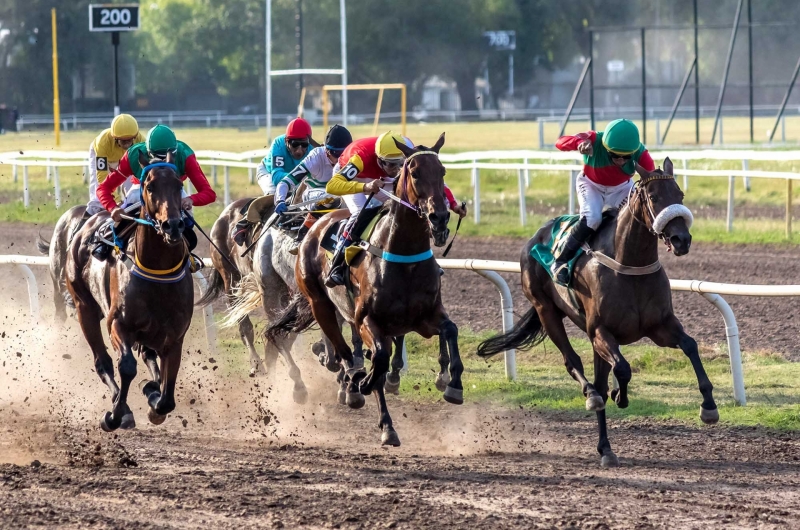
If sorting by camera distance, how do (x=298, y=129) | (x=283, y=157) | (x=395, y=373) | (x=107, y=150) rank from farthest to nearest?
(x=283, y=157) < (x=298, y=129) < (x=107, y=150) < (x=395, y=373)

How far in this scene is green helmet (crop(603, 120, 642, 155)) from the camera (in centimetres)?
644

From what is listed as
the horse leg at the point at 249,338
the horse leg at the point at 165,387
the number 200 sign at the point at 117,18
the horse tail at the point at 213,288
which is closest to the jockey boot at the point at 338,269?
the horse leg at the point at 165,387

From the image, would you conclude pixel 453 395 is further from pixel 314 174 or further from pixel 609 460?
pixel 314 174

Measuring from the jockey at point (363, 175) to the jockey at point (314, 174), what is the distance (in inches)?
42.2

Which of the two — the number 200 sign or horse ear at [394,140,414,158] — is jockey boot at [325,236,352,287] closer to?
horse ear at [394,140,414,158]

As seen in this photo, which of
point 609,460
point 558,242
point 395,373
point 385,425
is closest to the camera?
point 609,460

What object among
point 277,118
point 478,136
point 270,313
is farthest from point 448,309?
point 277,118

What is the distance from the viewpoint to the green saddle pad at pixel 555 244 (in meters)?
6.73

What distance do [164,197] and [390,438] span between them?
179cm

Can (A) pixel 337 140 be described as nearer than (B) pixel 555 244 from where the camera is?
No

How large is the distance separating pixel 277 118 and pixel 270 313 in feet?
140

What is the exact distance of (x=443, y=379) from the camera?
7047 millimetres

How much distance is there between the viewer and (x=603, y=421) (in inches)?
242

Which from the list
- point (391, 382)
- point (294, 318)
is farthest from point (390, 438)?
point (294, 318)
